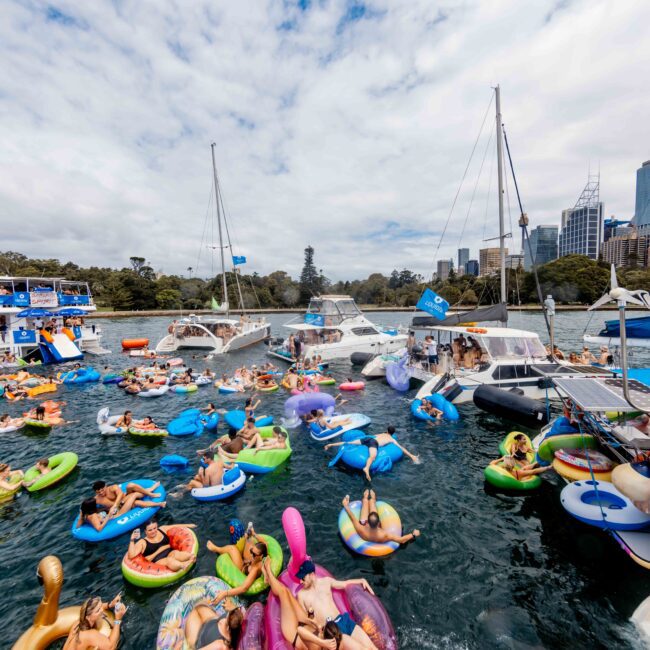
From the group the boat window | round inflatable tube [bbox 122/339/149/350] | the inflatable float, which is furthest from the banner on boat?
the inflatable float

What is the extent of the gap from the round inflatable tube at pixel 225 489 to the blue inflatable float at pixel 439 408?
791 cm

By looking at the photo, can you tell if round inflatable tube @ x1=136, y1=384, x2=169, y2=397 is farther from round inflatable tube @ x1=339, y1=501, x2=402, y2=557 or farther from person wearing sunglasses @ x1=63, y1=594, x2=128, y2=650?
person wearing sunglasses @ x1=63, y1=594, x2=128, y2=650

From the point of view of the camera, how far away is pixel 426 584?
673 centimetres

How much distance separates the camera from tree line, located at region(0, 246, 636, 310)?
80875 mm

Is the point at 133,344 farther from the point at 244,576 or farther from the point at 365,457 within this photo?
the point at 244,576

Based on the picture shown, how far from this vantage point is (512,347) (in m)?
17.0

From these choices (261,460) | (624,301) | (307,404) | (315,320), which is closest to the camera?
(624,301)

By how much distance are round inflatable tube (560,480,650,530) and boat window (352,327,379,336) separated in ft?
68.9

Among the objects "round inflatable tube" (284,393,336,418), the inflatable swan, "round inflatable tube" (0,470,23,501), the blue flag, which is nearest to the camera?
the inflatable swan

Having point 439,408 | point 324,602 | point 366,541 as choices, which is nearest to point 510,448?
point 439,408

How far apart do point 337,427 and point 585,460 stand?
24.1 ft

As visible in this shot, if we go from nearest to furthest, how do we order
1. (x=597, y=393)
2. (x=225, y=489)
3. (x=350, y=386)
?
(x=597, y=393) → (x=225, y=489) → (x=350, y=386)

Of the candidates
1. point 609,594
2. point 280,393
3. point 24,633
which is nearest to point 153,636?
point 24,633

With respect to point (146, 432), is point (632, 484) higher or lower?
higher
